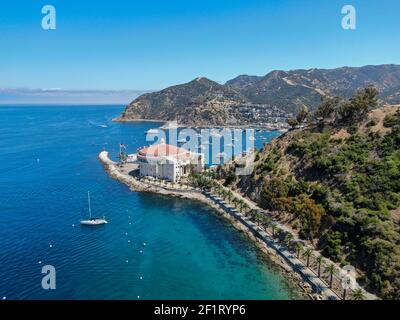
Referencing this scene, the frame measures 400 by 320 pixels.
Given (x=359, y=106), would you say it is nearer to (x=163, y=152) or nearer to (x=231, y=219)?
(x=231, y=219)

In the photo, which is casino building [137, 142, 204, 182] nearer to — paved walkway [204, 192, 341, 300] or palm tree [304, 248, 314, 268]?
paved walkway [204, 192, 341, 300]

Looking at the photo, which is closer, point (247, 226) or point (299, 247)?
point (299, 247)

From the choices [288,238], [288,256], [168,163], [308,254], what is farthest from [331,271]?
[168,163]

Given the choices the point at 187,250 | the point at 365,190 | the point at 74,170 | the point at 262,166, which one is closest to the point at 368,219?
the point at 365,190

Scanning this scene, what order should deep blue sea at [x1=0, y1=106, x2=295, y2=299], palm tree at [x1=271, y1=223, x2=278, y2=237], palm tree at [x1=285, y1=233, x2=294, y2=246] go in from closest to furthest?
deep blue sea at [x1=0, y1=106, x2=295, y2=299] < palm tree at [x1=285, y1=233, x2=294, y2=246] < palm tree at [x1=271, y1=223, x2=278, y2=237]
